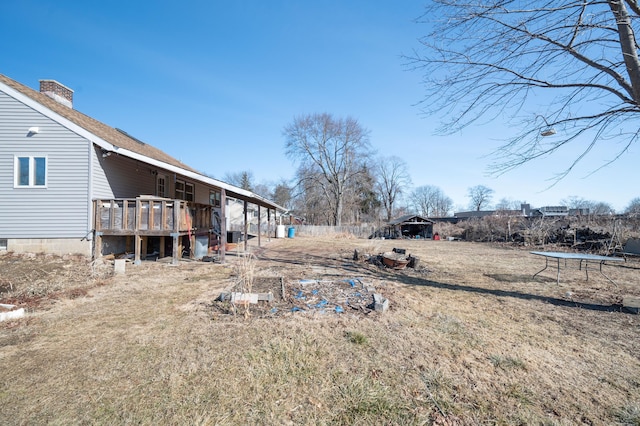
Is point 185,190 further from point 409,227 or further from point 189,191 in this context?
point 409,227

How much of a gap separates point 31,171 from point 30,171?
0.10ft

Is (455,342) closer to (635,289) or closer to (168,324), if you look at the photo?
(168,324)

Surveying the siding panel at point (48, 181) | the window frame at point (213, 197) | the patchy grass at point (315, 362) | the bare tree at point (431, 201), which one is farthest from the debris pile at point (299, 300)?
the bare tree at point (431, 201)

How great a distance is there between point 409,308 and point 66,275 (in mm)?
8227

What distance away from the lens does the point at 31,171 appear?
9.38m

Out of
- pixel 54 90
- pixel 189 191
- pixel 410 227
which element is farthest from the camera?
pixel 410 227

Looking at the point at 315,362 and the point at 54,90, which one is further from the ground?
the point at 54,90

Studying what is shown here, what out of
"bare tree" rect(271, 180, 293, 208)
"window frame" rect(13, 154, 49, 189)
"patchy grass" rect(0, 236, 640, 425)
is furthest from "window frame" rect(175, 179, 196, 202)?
"bare tree" rect(271, 180, 293, 208)

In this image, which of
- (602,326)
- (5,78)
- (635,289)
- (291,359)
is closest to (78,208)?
(5,78)

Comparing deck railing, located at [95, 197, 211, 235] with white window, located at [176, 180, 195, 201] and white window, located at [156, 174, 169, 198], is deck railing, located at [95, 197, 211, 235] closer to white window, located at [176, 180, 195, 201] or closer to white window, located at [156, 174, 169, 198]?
white window, located at [156, 174, 169, 198]

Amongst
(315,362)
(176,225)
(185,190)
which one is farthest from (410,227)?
(315,362)

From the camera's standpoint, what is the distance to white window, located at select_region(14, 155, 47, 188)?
934cm

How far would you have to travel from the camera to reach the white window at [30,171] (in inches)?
368

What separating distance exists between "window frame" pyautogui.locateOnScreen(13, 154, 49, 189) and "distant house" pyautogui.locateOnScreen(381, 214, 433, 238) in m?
31.7
